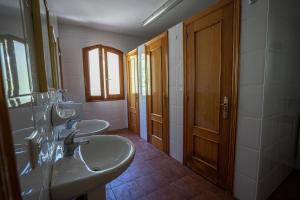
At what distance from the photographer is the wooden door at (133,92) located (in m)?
3.21

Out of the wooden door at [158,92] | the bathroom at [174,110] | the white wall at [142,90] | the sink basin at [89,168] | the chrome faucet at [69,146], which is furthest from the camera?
the white wall at [142,90]

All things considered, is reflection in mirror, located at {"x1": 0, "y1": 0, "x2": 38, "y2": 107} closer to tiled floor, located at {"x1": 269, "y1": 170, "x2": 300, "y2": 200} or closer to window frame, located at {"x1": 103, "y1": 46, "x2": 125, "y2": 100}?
tiled floor, located at {"x1": 269, "y1": 170, "x2": 300, "y2": 200}

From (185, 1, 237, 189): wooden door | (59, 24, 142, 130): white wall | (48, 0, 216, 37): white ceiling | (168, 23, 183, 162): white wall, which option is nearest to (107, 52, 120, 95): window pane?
(59, 24, 142, 130): white wall

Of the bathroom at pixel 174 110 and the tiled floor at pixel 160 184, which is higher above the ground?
the bathroom at pixel 174 110

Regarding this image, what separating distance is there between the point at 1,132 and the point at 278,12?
72.2 inches

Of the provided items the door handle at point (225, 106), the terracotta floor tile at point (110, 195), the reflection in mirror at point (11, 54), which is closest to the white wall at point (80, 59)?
the terracotta floor tile at point (110, 195)

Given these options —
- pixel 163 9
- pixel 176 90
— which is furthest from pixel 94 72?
pixel 176 90

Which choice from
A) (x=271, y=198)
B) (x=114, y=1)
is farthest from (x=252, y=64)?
(x=114, y=1)

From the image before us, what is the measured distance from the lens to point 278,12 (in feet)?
4.04

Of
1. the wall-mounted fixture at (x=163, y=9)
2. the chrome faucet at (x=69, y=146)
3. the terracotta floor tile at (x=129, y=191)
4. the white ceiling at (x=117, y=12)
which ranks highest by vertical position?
the white ceiling at (x=117, y=12)

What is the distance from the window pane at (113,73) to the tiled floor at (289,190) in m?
3.27

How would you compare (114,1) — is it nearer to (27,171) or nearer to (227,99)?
(227,99)

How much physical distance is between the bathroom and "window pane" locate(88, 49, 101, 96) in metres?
0.64

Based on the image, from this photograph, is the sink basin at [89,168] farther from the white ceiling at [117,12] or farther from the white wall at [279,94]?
the white ceiling at [117,12]
